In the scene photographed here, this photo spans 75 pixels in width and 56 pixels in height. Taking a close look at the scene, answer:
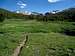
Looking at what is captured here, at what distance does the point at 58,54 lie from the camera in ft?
127

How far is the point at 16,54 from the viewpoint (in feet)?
125

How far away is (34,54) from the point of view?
3869 cm

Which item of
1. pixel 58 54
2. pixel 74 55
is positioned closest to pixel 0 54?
pixel 58 54

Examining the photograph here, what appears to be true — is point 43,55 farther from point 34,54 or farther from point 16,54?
point 16,54

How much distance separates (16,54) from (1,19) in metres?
125

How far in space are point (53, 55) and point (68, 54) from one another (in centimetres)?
315

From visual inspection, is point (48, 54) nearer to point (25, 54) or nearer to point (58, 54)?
point (58, 54)

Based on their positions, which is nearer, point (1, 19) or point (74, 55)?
point (74, 55)

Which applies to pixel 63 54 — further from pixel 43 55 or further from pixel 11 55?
pixel 11 55

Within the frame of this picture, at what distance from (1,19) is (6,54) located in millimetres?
125141

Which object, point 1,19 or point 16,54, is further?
point 1,19

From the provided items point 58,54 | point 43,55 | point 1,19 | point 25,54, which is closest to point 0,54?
point 25,54

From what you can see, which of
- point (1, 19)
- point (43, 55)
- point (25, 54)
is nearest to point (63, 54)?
point (43, 55)

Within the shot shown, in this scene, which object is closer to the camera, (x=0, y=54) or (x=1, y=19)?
(x=0, y=54)
